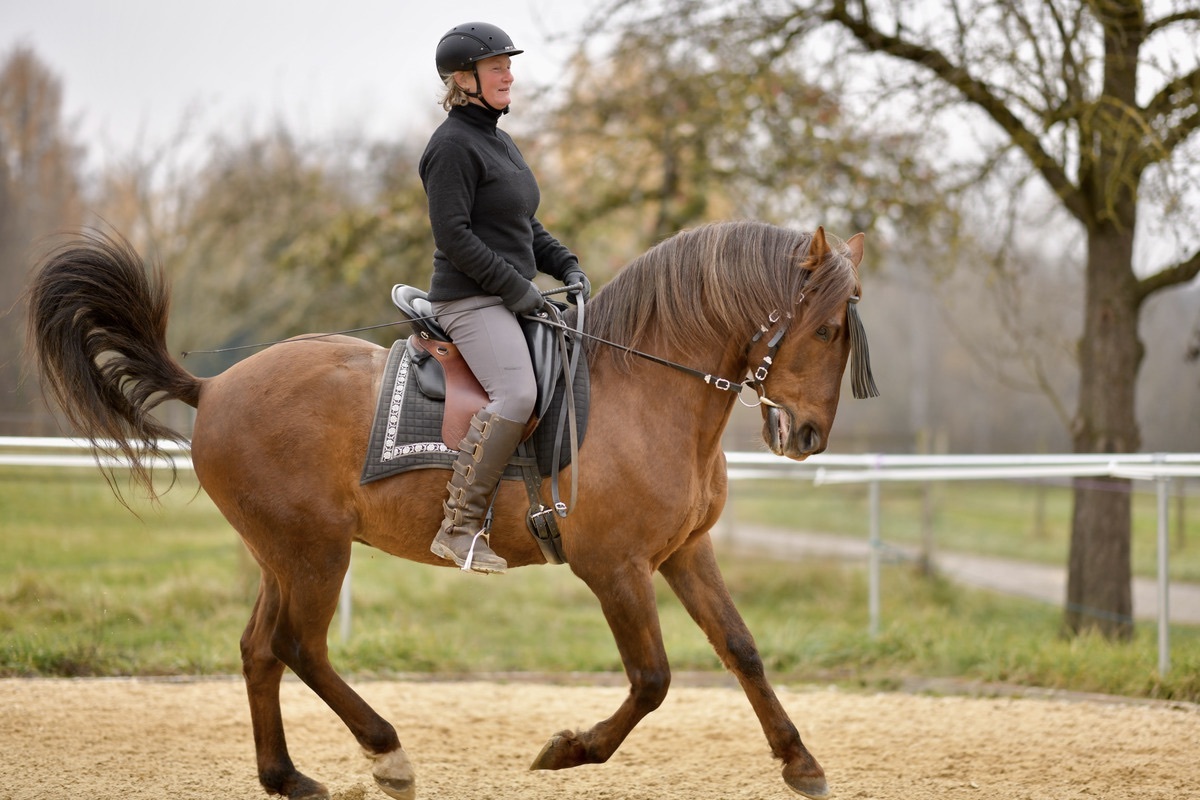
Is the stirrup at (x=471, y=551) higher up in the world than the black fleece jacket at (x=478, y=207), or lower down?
lower down

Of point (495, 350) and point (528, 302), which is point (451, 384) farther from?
point (528, 302)

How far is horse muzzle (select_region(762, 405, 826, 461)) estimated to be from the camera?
3.83 meters

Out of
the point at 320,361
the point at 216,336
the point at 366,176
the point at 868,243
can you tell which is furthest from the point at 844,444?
the point at 320,361

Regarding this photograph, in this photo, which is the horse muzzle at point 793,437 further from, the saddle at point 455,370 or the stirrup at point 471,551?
the stirrup at point 471,551

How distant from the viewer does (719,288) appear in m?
4.00

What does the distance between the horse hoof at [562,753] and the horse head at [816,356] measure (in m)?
1.41

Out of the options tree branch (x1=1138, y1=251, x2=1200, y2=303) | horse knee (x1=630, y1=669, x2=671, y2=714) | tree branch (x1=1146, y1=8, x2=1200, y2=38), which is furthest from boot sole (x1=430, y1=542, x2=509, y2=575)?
tree branch (x1=1146, y1=8, x2=1200, y2=38)

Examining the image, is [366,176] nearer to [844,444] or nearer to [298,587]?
[844,444]

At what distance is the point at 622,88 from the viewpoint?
11.5m

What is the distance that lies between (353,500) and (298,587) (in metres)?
0.43

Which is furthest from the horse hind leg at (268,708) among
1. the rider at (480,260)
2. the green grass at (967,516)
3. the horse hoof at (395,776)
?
the green grass at (967,516)

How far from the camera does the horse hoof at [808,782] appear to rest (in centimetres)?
396

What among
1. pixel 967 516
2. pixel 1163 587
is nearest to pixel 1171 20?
pixel 1163 587

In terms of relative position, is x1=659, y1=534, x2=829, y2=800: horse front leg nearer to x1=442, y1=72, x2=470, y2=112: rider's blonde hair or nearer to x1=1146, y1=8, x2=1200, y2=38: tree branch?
x1=442, y1=72, x2=470, y2=112: rider's blonde hair
